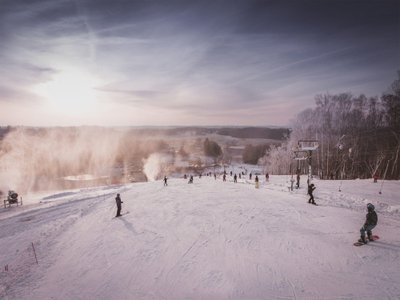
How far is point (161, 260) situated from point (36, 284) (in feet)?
17.0

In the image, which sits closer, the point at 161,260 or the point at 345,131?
the point at 161,260

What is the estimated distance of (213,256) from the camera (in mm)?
11195

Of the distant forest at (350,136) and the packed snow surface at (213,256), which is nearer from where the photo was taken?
the packed snow surface at (213,256)

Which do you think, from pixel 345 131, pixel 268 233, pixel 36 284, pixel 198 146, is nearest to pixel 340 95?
pixel 345 131

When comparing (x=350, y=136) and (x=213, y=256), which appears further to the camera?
(x=350, y=136)

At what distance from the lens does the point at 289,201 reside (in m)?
20.9

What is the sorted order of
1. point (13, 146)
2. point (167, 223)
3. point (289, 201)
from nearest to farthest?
point (167, 223) < point (289, 201) < point (13, 146)

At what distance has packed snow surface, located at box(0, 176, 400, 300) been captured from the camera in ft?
28.9

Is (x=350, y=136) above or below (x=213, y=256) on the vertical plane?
above

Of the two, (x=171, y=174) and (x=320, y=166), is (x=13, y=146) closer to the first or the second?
(x=171, y=174)

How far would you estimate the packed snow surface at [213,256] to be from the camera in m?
8.82

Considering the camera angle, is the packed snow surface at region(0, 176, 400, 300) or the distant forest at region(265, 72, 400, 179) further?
the distant forest at region(265, 72, 400, 179)

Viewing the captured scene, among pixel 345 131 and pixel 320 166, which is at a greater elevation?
pixel 345 131

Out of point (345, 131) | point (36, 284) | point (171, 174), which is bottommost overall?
point (171, 174)
